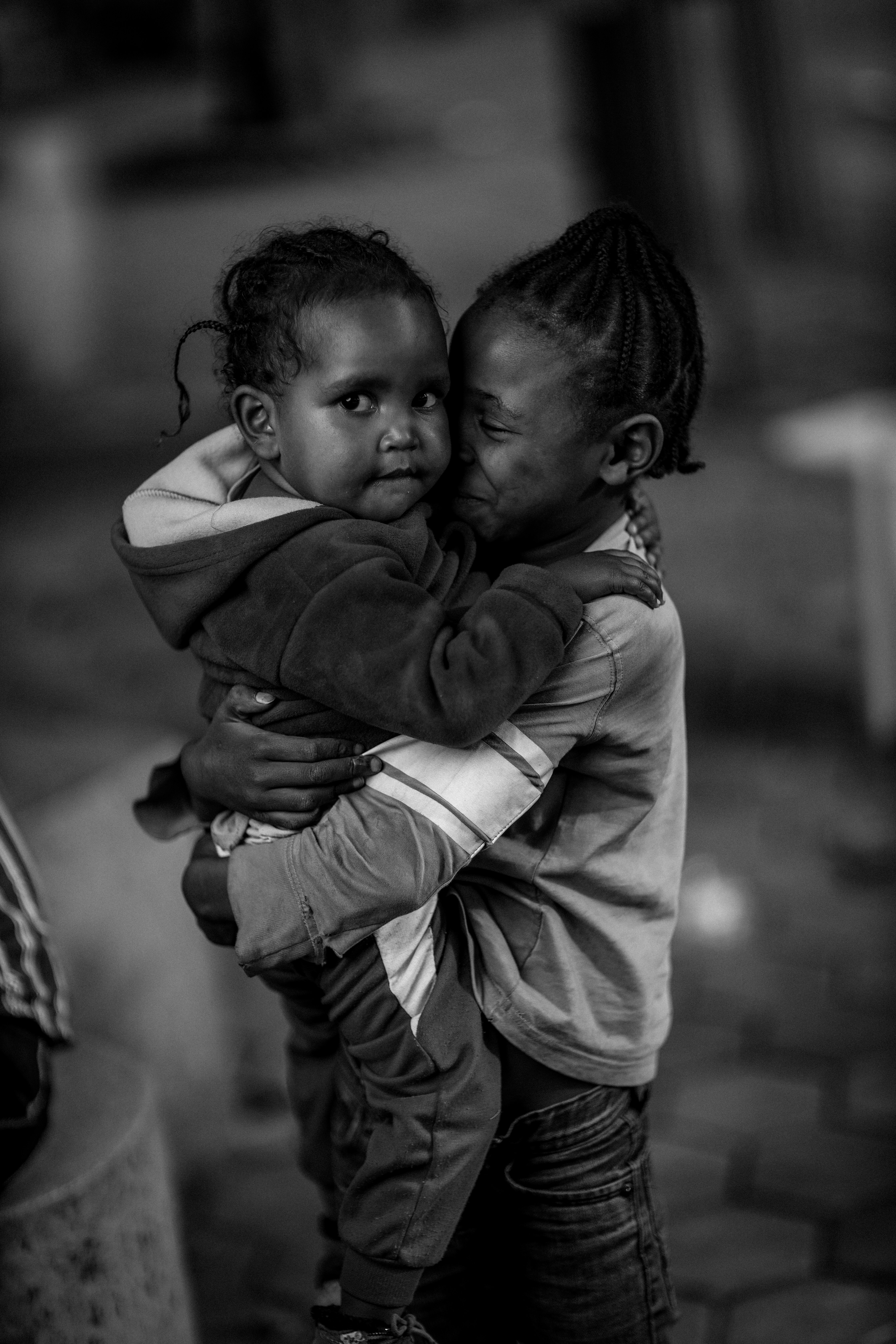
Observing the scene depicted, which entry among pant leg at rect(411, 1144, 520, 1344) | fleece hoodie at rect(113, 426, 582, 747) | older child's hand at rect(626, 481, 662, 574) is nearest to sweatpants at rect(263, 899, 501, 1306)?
pant leg at rect(411, 1144, 520, 1344)

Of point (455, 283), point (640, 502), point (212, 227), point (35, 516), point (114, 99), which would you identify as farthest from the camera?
point (114, 99)

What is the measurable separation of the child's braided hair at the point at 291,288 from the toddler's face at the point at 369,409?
14 millimetres

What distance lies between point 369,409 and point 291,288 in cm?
14

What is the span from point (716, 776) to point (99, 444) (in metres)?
5.16

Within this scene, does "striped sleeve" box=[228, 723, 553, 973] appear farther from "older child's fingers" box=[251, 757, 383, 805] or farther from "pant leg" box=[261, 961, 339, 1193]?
"pant leg" box=[261, 961, 339, 1193]

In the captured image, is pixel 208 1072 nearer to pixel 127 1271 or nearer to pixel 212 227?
pixel 127 1271

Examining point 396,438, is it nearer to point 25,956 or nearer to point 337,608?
point 337,608

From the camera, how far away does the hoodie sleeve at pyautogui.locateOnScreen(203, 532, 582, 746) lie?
1361 mm

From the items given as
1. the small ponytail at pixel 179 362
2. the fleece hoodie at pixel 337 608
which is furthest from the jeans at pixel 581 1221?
the small ponytail at pixel 179 362

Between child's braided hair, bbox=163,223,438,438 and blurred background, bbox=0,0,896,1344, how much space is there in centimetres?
13

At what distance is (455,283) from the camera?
1034cm

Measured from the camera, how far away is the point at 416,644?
1.36m

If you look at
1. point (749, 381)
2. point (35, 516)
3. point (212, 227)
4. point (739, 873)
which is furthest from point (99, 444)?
point (739, 873)

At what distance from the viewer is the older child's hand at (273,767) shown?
1.49 metres
